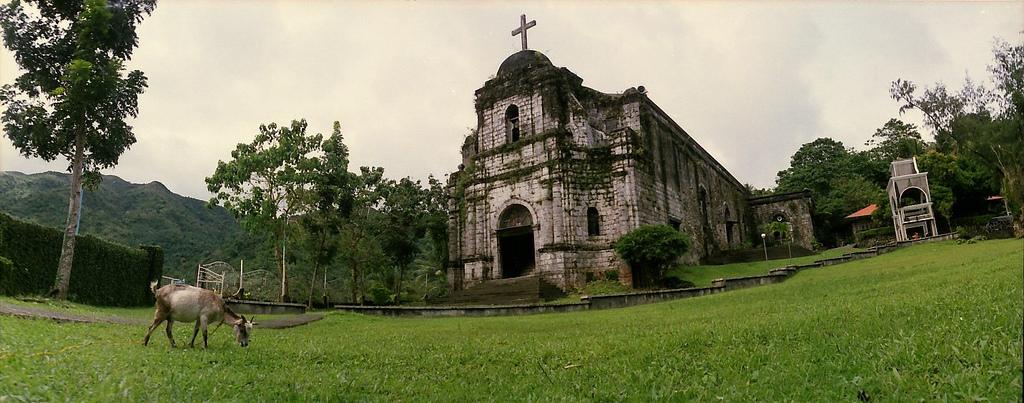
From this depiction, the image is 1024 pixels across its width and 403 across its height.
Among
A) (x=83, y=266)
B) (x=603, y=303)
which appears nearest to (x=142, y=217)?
(x=83, y=266)

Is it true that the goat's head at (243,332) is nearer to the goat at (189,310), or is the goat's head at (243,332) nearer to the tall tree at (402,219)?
the goat at (189,310)

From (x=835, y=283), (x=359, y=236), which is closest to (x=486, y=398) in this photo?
(x=835, y=283)

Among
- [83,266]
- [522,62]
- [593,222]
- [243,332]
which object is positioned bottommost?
[243,332]

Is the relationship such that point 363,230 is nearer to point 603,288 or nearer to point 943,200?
point 603,288

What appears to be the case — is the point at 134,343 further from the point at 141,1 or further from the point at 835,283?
the point at 835,283

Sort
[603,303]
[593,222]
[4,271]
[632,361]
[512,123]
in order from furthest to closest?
[512,123] < [593,222] < [603,303] < [4,271] < [632,361]

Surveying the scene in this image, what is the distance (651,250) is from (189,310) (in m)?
14.9

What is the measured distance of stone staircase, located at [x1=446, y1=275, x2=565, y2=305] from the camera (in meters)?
19.3

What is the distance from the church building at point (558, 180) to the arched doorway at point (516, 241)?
5 cm

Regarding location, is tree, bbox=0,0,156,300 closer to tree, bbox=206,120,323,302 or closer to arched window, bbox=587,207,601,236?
tree, bbox=206,120,323,302

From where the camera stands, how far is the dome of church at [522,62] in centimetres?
2524

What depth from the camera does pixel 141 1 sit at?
14.3 m

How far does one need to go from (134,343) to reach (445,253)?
21636 mm

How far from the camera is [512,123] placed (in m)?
25.4
